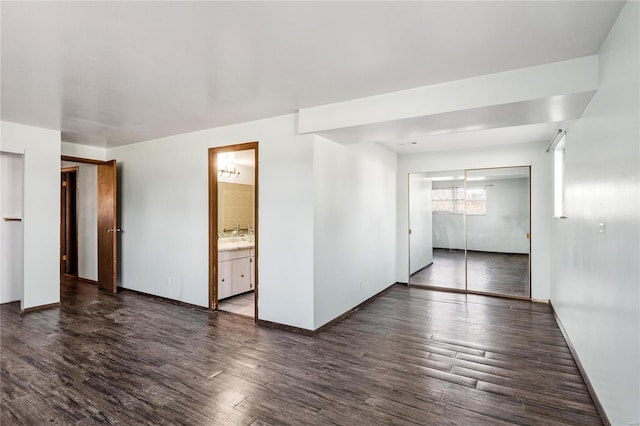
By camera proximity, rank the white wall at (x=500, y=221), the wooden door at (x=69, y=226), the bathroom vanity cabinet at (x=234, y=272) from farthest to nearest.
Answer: the wooden door at (x=69, y=226), the white wall at (x=500, y=221), the bathroom vanity cabinet at (x=234, y=272)

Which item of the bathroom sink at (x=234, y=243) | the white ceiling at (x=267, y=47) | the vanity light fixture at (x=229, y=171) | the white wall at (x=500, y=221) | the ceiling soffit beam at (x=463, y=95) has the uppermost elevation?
the white ceiling at (x=267, y=47)

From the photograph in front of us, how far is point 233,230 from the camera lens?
634 cm

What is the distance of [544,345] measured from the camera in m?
3.49

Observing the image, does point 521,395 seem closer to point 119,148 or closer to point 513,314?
point 513,314

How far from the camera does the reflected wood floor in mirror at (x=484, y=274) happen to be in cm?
563

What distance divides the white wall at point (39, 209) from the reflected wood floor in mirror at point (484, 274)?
19.3ft

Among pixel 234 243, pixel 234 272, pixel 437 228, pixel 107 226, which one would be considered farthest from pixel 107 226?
pixel 437 228

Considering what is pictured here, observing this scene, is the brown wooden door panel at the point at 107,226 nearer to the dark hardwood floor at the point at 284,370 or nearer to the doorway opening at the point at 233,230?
the dark hardwood floor at the point at 284,370

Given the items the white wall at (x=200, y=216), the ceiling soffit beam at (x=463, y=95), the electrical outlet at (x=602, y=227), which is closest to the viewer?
the electrical outlet at (x=602, y=227)

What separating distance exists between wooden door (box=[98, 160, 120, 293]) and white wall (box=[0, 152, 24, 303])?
107cm

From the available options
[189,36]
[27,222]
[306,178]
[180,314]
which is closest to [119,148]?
[27,222]

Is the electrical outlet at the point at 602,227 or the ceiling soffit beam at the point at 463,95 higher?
the ceiling soffit beam at the point at 463,95

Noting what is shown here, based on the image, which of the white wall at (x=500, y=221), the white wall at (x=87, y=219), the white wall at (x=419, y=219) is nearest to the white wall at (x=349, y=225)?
the white wall at (x=419, y=219)

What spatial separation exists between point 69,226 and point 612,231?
849 centimetres
